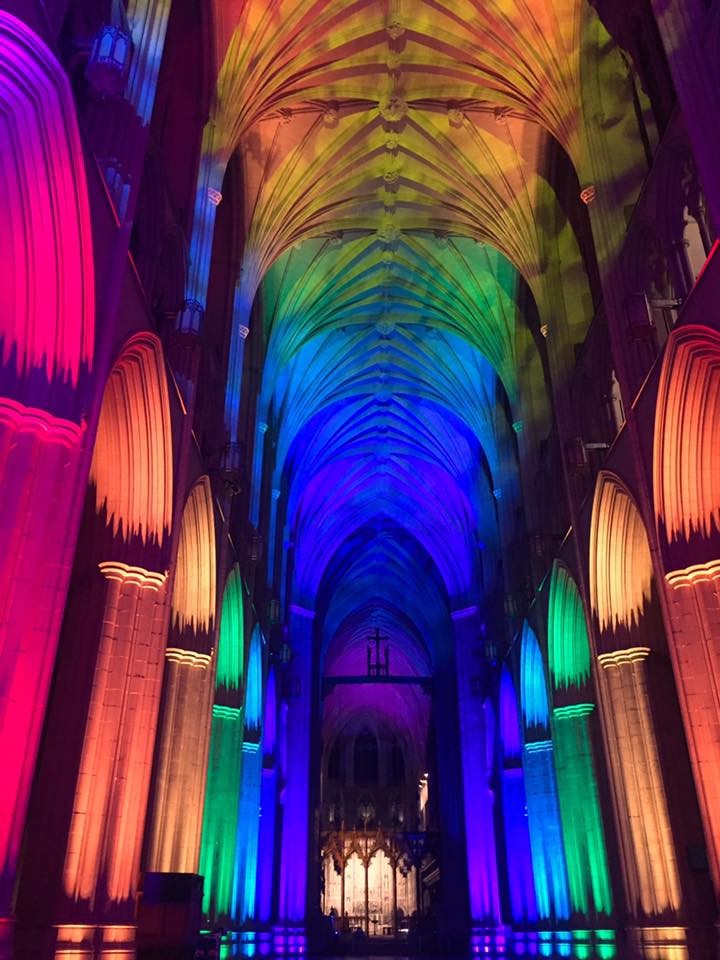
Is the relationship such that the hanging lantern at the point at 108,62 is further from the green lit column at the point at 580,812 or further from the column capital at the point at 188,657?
the green lit column at the point at 580,812

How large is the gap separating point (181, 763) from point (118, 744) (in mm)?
2727

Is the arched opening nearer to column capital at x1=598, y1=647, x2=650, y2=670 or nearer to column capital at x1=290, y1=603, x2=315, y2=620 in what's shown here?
column capital at x1=290, y1=603, x2=315, y2=620

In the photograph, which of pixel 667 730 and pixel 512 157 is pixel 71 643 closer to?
pixel 667 730

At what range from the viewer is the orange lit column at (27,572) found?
4.90 meters

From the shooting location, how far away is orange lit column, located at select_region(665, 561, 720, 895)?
7.71 metres

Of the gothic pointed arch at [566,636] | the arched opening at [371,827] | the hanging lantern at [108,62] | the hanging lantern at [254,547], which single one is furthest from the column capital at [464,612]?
the hanging lantern at [108,62]

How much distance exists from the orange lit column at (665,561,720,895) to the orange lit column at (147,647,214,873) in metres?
5.96

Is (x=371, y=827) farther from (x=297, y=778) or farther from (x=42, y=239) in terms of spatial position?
(x=42, y=239)

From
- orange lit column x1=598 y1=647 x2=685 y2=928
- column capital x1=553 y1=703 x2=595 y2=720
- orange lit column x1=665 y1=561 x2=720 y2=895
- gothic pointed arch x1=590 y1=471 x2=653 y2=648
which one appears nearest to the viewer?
orange lit column x1=665 y1=561 x2=720 y2=895

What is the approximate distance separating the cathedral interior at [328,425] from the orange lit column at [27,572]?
2cm

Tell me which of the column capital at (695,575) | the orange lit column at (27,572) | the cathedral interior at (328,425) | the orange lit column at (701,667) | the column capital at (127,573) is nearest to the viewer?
the orange lit column at (27,572)

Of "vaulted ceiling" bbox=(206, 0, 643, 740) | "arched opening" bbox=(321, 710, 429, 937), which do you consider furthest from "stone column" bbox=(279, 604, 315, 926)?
"arched opening" bbox=(321, 710, 429, 937)

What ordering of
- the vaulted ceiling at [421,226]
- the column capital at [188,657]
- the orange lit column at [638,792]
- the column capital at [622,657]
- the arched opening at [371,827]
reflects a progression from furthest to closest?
the arched opening at [371,827] < the vaulted ceiling at [421,226] < the column capital at [622,657] < the column capital at [188,657] < the orange lit column at [638,792]

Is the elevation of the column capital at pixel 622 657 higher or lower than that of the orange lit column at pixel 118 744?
higher
